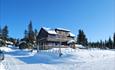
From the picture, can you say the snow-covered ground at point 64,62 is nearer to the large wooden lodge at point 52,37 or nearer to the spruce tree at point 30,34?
the large wooden lodge at point 52,37

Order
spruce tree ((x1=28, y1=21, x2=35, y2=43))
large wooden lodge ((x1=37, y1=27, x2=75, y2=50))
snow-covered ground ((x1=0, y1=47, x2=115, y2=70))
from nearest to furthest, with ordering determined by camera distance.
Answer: snow-covered ground ((x1=0, y1=47, x2=115, y2=70))
large wooden lodge ((x1=37, y1=27, x2=75, y2=50))
spruce tree ((x1=28, y1=21, x2=35, y2=43))

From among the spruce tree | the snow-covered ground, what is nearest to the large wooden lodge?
the spruce tree

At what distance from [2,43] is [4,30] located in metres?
7.58

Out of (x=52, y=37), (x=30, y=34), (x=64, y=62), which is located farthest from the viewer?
(x=30, y=34)

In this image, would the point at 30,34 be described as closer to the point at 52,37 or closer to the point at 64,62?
the point at 52,37

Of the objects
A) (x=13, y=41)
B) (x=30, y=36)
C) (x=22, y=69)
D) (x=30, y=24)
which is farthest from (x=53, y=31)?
(x=13, y=41)

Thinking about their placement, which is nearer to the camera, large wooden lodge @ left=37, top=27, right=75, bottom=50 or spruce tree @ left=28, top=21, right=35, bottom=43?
large wooden lodge @ left=37, top=27, right=75, bottom=50

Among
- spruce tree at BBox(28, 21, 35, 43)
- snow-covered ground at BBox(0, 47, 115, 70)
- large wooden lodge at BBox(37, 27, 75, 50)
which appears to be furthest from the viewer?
spruce tree at BBox(28, 21, 35, 43)

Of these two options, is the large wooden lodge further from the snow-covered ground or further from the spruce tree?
the snow-covered ground

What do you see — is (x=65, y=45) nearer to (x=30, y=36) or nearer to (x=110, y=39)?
(x=30, y=36)

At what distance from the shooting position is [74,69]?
1792 cm

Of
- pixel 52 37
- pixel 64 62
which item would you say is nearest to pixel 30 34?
pixel 52 37

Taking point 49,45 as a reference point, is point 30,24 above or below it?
above

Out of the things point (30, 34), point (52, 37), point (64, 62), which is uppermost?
point (30, 34)
